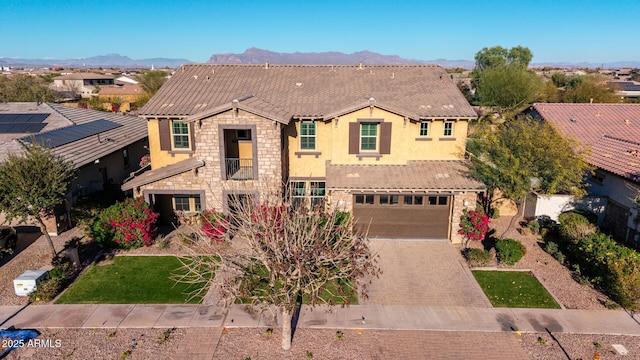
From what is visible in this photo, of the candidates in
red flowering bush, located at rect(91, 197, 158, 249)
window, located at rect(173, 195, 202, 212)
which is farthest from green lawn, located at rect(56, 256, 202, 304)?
window, located at rect(173, 195, 202, 212)

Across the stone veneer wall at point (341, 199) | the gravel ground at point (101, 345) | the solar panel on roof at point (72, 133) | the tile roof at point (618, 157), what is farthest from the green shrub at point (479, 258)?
the solar panel on roof at point (72, 133)

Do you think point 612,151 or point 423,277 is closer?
point 423,277

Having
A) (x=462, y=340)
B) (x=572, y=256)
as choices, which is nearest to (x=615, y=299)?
(x=572, y=256)

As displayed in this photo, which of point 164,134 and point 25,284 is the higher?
point 164,134

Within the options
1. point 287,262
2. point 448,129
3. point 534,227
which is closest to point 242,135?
point 448,129

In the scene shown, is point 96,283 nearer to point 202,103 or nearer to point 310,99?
point 202,103

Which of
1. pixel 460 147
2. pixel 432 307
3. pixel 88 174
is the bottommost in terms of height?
pixel 432 307

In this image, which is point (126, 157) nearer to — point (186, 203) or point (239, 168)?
point (186, 203)
